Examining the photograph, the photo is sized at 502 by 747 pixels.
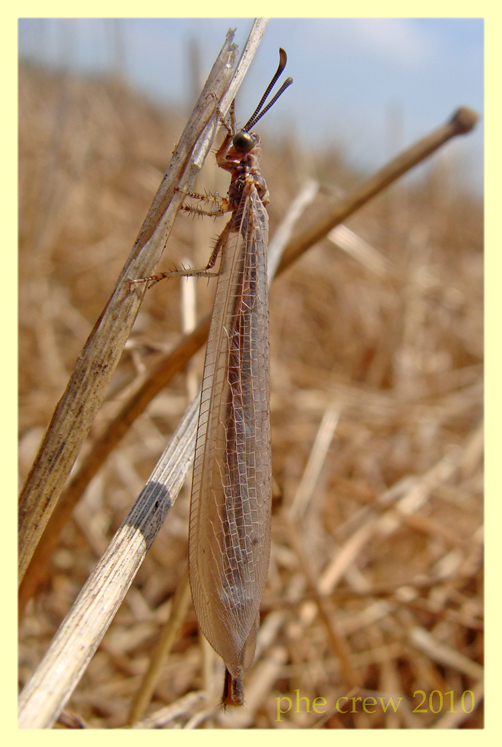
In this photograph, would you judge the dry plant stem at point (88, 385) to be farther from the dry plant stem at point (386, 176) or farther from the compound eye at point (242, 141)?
the dry plant stem at point (386, 176)

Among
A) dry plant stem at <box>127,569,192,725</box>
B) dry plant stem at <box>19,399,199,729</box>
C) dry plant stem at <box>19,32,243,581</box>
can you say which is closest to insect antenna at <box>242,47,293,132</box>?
dry plant stem at <box>19,32,243,581</box>

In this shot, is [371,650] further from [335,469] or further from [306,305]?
[306,305]

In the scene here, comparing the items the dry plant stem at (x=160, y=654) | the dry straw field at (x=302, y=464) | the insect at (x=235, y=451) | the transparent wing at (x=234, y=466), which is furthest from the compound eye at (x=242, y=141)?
the dry plant stem at (x=160, y=654)

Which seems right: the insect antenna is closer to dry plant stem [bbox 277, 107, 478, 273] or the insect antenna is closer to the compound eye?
the compound eye

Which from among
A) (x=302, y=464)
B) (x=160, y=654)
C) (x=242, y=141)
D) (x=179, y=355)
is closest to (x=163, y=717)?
(x=160, y=654)

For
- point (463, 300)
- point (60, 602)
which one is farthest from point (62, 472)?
point (463, 300)

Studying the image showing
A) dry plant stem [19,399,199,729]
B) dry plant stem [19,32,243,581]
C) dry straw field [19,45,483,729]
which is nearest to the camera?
dry plant stem [19,399,199,729]

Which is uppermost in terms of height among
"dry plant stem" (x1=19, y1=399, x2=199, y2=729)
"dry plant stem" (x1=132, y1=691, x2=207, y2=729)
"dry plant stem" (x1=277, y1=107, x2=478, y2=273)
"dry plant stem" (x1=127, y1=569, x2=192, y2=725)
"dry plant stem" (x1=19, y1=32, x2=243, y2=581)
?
"dry plant stem" (x1=277, y1=107, x2=478, y2=273)

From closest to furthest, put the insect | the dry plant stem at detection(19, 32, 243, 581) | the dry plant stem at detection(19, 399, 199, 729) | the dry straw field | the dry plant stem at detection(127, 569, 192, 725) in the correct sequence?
the dry plant stem at detection(19, 399, 199, 729), the dry plant stem at detection(19, 32, 243, 581), the insect, the dry plant stem at detection(127, 569, 192, 725), the dry straw field
